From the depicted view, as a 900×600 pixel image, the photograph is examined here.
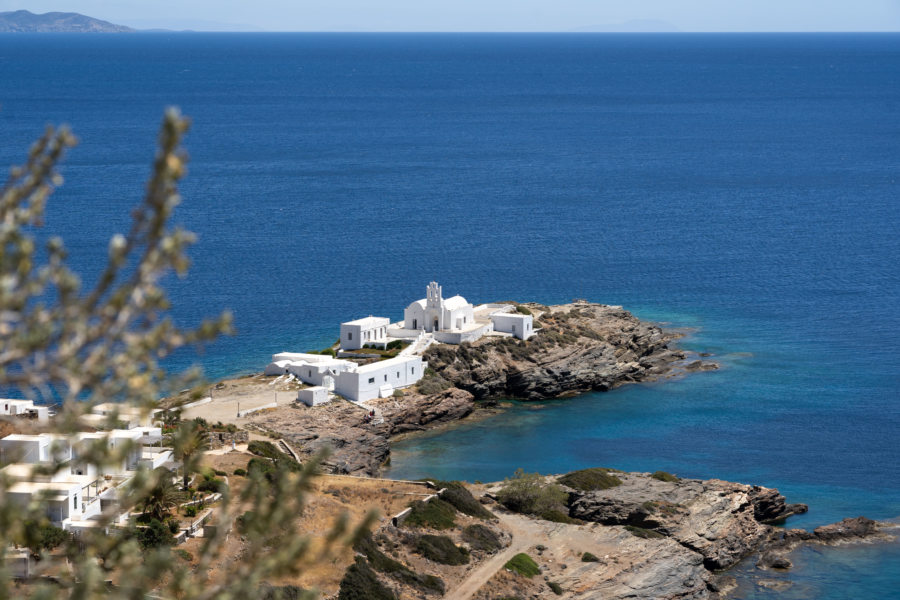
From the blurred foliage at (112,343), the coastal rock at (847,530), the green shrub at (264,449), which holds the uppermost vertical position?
the blurred foliage at (112,343)

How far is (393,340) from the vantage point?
230ft

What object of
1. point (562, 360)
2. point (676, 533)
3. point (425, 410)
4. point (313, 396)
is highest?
point (313, 396)

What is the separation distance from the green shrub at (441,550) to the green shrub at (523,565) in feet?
4.94

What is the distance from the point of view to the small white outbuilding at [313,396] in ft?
198

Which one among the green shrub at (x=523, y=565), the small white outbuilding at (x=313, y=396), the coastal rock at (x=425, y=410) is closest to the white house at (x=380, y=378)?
the coastal rock at (x=425, y=410)

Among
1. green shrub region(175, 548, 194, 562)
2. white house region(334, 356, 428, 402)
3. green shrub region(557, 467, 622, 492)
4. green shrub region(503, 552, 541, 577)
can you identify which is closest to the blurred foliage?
green shrub region(175, 548, 194, 562)

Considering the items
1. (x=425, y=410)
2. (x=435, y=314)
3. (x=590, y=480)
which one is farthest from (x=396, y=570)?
(x=435, y=314)

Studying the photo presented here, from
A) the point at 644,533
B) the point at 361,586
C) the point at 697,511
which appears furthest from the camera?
the point at 697,511

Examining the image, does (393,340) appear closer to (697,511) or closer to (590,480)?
(590,480)

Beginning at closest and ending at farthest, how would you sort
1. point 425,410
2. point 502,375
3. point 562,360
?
point 425,410 → point 502,375 → point 562,360

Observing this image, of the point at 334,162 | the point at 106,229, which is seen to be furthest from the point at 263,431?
the point at 334,162

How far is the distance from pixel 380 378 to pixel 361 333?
19.3ft

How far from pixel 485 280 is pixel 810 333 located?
24.0 m

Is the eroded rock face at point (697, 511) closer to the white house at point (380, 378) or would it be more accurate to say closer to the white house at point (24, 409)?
the white house at point (380, 378)
